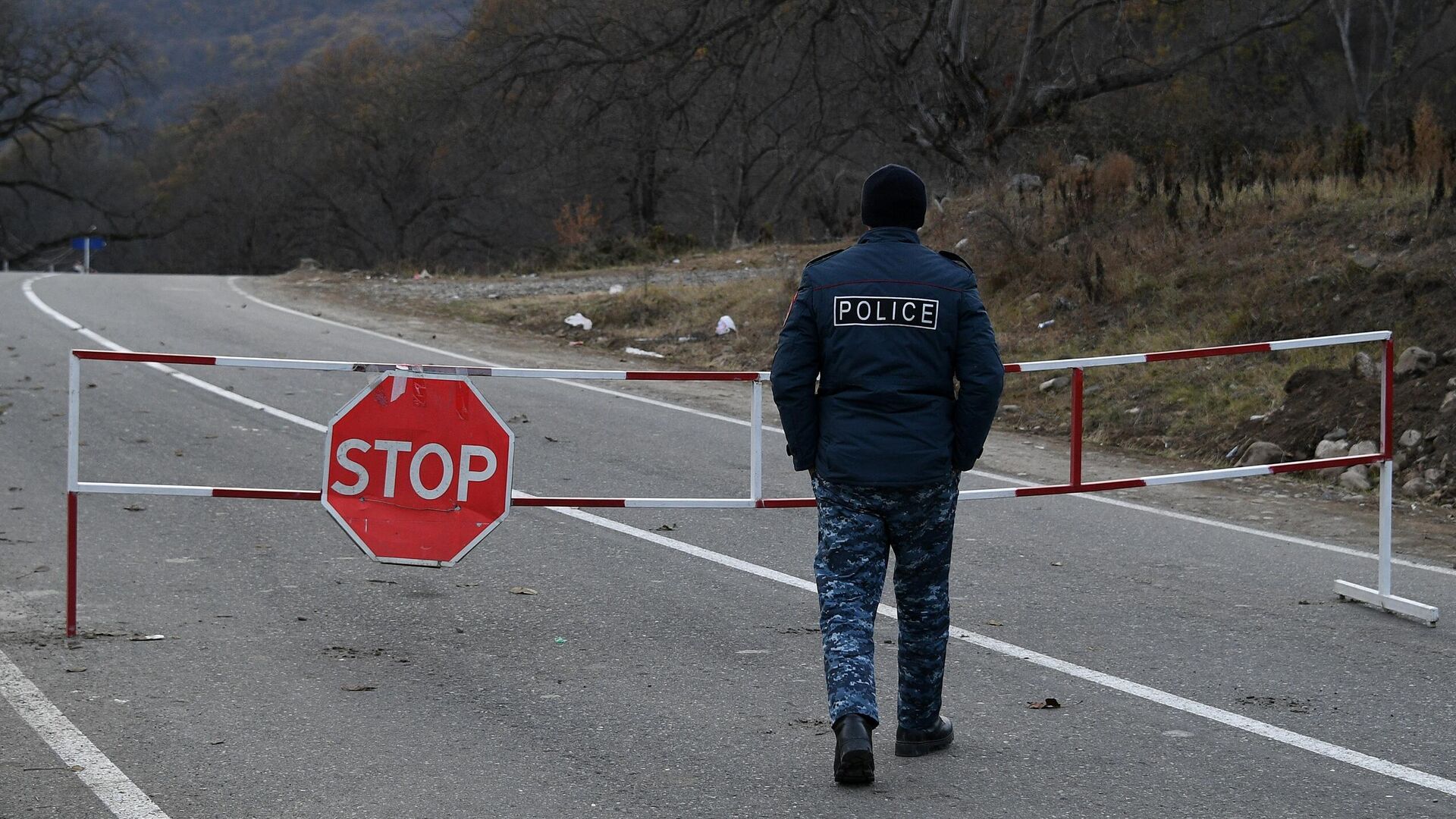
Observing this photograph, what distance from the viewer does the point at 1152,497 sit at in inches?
415

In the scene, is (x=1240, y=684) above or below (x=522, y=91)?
below

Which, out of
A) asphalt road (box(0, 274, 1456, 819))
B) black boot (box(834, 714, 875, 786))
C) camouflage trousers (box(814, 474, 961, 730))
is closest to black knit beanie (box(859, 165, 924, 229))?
camouflage trousers (box(814, 474, 961, 730))

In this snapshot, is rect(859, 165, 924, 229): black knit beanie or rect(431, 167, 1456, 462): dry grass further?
rect(431, 167, 1456, 462): dry grass

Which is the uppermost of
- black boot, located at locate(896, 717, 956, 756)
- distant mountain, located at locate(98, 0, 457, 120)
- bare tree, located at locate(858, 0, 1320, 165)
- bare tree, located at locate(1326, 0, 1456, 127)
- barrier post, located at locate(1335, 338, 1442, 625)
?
distant mountain, located at locate(98, 0, 457, 120)

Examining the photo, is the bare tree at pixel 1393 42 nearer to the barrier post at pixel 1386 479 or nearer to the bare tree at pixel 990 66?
the bare tree at pixel 990 66

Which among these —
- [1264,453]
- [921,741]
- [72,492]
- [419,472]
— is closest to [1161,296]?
[1264,453]

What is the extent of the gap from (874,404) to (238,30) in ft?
457

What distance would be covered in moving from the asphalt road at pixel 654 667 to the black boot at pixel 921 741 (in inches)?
2.3

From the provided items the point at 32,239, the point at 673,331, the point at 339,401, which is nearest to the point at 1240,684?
the point at 339,401

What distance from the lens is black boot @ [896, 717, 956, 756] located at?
5051 mm

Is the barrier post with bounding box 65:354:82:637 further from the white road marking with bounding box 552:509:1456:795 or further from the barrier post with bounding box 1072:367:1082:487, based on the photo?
the barrier post with bounding box 1072:367:1082:487

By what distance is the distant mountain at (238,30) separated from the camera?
112 meters

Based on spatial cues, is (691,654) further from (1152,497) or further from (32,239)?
(32,239)

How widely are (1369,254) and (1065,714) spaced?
35.1 ft
